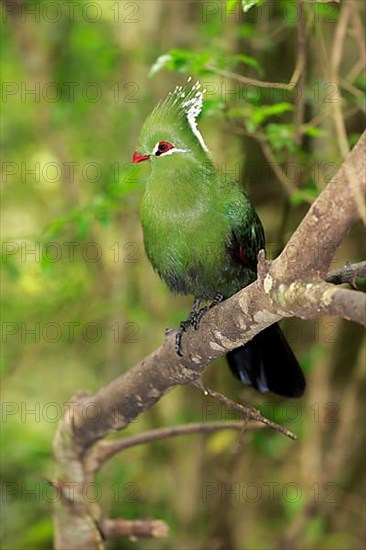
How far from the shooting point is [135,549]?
3912mm

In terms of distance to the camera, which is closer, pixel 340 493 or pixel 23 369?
pixel 340 493

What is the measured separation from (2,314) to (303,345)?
178cm

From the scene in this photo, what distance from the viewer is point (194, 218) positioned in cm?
205

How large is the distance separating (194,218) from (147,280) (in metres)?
1.89

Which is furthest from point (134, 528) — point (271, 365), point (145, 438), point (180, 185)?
point (180, 185)

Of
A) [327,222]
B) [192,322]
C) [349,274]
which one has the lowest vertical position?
[192,322]


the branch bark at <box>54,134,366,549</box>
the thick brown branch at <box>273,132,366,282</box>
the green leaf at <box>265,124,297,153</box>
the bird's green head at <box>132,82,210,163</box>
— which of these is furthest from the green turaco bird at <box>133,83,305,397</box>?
the thick brown branch at <box>273,132,366,282</box>

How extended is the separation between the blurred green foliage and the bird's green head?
42 centimetres

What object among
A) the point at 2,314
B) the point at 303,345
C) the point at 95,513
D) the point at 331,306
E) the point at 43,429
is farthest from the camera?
the point at 43,429

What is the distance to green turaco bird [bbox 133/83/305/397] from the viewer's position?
2.03m

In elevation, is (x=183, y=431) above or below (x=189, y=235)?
below

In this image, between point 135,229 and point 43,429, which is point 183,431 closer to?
point 135,229

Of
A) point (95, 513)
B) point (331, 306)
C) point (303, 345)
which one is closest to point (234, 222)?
point (331, 306)

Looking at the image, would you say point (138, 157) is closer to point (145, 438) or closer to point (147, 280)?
point (145, 438)
